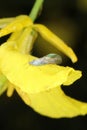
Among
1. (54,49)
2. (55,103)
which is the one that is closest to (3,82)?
(55,103)

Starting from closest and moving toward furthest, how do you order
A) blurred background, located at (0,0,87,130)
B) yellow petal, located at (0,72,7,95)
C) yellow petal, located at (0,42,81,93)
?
yellow petal, located at (0,42,81,93)
yellow petal, located at (0,72,7,95)
blurred background, located at (0,0,87,130)

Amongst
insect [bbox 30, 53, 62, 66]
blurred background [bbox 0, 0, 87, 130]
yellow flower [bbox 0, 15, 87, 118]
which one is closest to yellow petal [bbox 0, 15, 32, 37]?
yellow flower [bbox 0, 15, 87, 118]

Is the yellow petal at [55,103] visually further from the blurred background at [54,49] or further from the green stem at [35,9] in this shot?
the blurred background at [54,49]

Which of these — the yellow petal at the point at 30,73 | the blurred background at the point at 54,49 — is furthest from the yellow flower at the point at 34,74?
the blurred background at the point at 54,49

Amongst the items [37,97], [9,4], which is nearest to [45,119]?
[9,4]

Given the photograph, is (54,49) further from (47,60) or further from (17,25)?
(47,60)

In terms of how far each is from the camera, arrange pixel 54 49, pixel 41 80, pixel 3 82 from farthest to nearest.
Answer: pixel 54 49 < pixel 3 82 < pixel 41 80

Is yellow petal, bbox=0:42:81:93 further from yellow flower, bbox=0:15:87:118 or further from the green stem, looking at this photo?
the green stem
